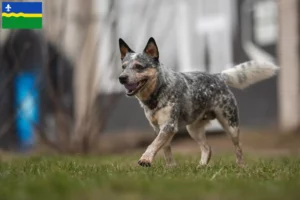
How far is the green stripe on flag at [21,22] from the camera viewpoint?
6355 mm

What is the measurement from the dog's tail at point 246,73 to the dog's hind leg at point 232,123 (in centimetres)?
37

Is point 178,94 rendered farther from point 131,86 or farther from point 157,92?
point 131,86

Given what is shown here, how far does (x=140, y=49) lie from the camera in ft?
42.6

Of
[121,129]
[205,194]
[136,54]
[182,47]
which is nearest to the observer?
[205,194]

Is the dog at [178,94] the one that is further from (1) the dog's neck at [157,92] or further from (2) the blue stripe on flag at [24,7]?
(2) the blue stripe on flag at [24,7]

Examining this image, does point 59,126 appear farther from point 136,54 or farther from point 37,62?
point 136,54

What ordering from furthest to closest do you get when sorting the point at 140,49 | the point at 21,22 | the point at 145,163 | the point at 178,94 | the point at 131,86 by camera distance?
the point at 140,49, the point at 21,22, the point at 178,94, the point at 131,86, the point at 145,163

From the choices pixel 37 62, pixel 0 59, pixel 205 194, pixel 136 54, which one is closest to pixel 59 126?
pixel 0 59

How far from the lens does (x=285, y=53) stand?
13.5 m

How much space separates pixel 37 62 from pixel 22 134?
1725mm

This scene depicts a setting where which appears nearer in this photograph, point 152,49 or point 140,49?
point 152,49

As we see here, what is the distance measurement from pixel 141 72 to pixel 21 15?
1585 millimetres

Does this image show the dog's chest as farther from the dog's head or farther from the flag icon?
the flag icon

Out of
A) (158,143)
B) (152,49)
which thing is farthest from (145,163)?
(152,49)
